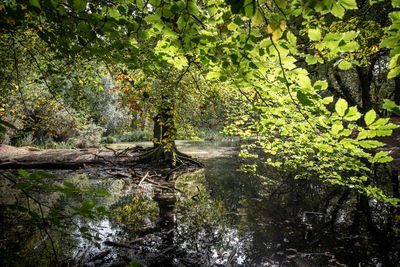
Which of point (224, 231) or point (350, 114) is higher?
point (350, 114)

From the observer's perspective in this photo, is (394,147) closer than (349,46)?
No

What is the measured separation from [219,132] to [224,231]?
8.58 feet

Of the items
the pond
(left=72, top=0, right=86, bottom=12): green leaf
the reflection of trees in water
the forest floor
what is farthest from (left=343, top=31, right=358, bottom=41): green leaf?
the forest floor

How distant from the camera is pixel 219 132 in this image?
574 centimetres

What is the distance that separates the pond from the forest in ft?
0.11

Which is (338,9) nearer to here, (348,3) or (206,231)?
(348,3)

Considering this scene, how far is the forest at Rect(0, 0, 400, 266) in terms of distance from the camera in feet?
5.25

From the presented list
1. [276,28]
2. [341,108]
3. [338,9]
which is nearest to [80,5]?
[276,28]

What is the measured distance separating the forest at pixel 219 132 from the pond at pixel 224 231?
0.03 m

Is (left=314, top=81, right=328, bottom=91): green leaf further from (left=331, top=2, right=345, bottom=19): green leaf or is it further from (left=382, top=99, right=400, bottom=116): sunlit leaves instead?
(left=331, top=2, right=345, bottom=19): green leaf

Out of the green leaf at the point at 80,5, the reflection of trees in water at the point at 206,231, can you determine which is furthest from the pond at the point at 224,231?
the green leaf at the point at 80,5

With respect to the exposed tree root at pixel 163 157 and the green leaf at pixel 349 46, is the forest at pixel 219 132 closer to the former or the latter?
the green leaf at pixel 349 46

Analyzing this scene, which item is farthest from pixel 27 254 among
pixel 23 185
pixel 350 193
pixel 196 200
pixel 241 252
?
pixel 350 193

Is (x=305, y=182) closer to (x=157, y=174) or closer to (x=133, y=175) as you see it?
(x=157, y=174)
